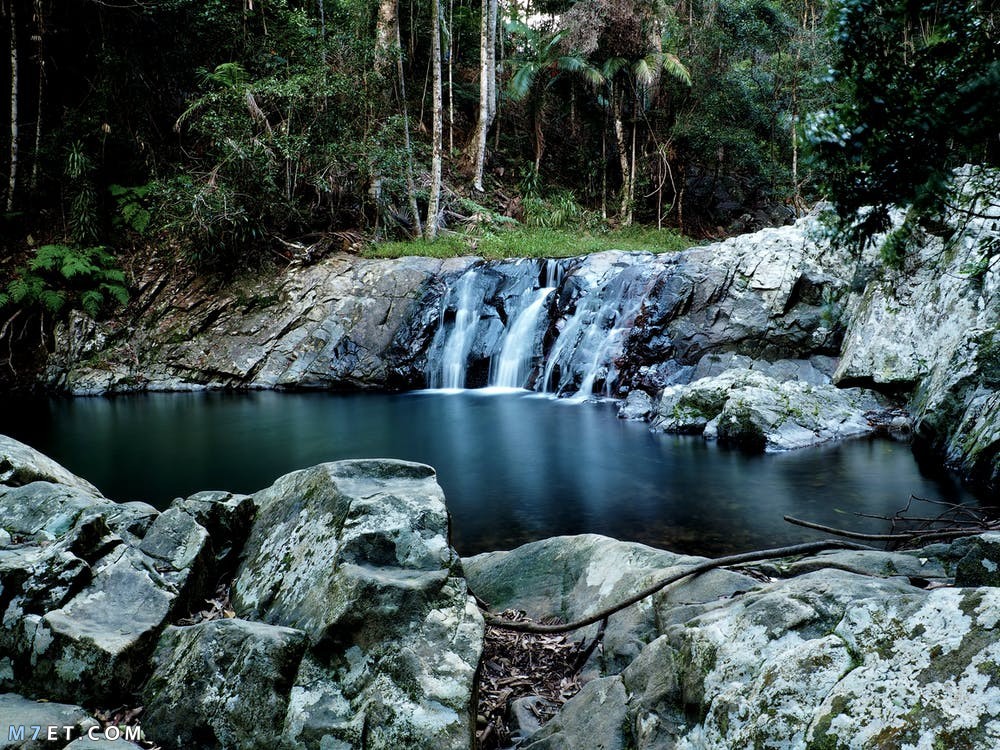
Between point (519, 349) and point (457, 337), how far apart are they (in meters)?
1.60

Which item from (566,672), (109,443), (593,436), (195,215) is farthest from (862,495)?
(195,215)

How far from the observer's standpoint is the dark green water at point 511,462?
22.8 ft

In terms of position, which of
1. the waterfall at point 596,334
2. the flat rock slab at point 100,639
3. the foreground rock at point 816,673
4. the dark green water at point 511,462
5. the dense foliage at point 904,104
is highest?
the dense foliage at point 904,104

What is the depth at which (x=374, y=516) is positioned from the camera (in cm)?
300

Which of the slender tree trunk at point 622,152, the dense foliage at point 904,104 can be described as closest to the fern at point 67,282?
Result: the slender tree trunk at point 622,152

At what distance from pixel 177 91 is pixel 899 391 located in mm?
20438

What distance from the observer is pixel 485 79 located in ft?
68.6

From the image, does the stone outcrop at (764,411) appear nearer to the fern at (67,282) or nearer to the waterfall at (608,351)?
the waterfall at (608,351)

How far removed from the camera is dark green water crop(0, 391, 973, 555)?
694 cm

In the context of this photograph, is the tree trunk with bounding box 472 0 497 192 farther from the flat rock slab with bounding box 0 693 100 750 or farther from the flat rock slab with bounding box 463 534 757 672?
the flat rock slab with bounding box 0 693 100 750

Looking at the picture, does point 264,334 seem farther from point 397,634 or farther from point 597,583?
point 397,634

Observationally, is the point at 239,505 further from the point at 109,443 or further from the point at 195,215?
the point at 195,215

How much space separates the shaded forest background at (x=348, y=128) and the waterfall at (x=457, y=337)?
403cm

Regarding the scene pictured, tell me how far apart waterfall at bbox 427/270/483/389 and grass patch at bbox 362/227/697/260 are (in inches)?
65.5
